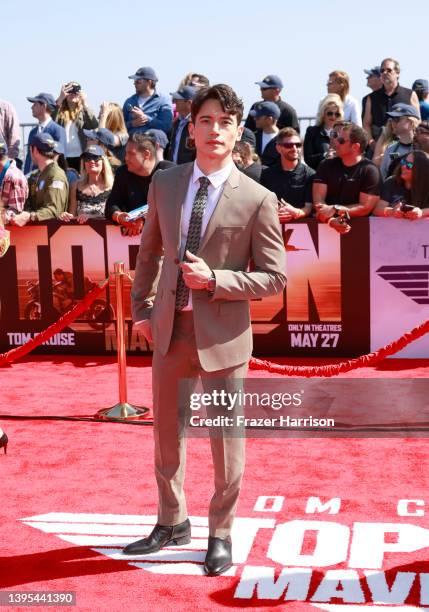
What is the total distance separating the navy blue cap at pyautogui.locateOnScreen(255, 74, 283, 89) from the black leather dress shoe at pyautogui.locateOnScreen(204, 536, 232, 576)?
8.17 metres

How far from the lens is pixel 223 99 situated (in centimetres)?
429

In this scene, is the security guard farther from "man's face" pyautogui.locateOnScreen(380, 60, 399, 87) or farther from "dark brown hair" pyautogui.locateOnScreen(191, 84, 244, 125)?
"dark brown hair" pyautogui.locateOnScreen(191, 84, 244, 125)

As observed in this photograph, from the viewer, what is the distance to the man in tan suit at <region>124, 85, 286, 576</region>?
14.2 ft

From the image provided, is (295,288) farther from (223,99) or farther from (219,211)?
(223,99)

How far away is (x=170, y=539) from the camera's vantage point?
480cm

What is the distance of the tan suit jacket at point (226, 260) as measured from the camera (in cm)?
438

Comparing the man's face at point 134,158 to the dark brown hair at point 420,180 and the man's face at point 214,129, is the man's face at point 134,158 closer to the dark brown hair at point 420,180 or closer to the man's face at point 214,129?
the dark brown hair at point 420,180

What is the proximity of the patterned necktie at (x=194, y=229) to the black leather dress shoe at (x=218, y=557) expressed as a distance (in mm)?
1196

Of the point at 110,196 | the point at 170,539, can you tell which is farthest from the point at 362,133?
the point at 170,539

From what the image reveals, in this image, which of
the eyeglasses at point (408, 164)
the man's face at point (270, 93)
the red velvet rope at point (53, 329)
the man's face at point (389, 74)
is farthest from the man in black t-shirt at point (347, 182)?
the man's face at point (389, 74)

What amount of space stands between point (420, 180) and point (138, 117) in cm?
427

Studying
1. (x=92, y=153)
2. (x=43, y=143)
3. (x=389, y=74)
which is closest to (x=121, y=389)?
(x=92, y=153)

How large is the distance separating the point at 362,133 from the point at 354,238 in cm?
102

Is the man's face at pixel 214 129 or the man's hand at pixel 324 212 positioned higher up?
the man's face at pixel 214 129
